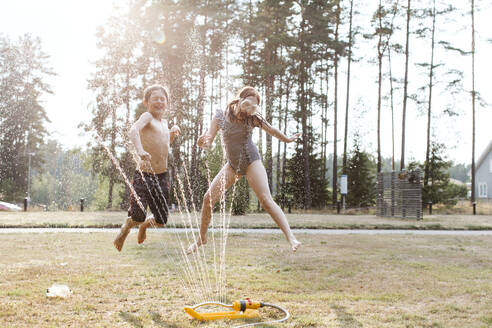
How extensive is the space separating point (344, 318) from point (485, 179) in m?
45.9

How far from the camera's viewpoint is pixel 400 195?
1856 cm

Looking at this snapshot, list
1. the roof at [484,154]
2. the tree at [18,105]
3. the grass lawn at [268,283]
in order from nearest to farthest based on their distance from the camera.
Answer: the grass lawn at [268,283] < the tree at [18,105] < the roof at [484,154]

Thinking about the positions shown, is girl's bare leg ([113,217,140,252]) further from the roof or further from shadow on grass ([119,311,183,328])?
the roof

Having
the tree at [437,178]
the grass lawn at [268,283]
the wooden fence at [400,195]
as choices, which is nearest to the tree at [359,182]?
the tree at [437,178]

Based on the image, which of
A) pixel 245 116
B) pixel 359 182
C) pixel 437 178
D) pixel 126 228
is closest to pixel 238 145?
pixel 245 116

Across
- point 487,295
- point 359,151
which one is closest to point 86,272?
point 487,295

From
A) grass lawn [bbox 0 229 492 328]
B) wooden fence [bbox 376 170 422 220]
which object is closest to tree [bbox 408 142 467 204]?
wooden fence [bbox 376 170 422 220]

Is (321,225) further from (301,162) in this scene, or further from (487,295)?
(301,162)

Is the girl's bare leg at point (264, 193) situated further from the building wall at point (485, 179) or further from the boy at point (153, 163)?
the building wall at point (485, 179)

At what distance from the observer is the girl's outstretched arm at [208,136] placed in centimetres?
423

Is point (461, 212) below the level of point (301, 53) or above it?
below

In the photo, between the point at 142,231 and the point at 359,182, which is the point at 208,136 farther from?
the point at 359,182

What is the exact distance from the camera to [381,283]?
5.31m

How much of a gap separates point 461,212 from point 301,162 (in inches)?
371
